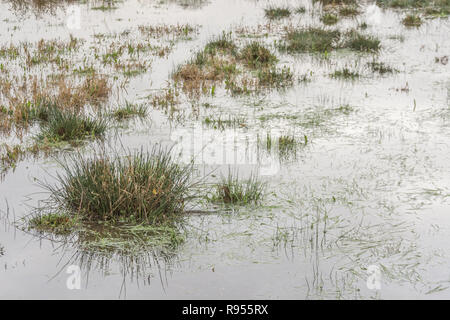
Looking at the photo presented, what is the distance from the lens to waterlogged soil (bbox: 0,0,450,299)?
4.19 meters

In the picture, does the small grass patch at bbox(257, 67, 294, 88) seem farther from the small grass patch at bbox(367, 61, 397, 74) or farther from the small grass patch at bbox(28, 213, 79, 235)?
Answer: the small grass patch at bbox(28, 213, 79, 235)

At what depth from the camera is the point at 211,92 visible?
983 centimetres

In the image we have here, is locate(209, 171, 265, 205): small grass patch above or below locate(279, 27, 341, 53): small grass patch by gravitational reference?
below

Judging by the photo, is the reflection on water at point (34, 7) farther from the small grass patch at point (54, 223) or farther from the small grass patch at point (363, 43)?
the small grass patch at point (54, 223)

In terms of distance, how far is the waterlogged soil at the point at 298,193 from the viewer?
13.8 ft

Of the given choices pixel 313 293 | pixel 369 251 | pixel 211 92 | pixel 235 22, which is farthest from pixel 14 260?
pixel 235 22

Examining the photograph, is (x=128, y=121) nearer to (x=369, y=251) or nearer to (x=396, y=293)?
(x=369, y=251)

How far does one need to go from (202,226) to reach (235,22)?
1114 cm

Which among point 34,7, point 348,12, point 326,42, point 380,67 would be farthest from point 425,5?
point 34,7

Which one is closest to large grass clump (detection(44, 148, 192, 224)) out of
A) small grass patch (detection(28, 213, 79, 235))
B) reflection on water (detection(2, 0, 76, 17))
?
small grass patch (detection(28, 213, 79, 235))

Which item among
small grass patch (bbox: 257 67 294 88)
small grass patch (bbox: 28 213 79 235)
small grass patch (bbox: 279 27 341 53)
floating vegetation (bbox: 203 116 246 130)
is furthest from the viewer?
small grass patch (bbox: 279 27 341 53)

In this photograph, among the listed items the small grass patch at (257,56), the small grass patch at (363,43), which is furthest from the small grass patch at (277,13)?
the small grass patch at (257,56)

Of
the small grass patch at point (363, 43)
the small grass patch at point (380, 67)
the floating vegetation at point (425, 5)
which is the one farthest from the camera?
the floating vegetation at point (425, 5)

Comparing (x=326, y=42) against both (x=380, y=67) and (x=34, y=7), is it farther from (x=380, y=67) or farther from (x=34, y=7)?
(x=34, y=7)
